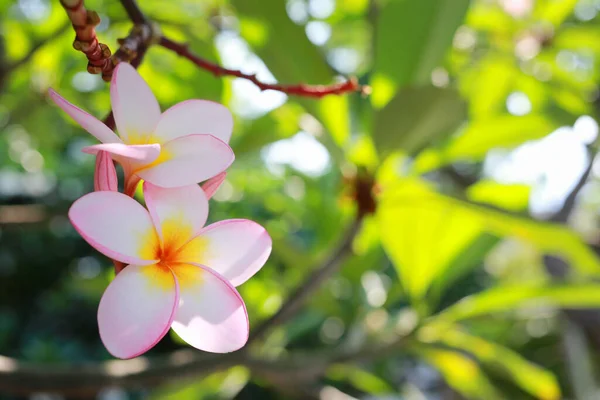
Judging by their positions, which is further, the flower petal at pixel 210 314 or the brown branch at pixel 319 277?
the brown branch at pixel 319 277

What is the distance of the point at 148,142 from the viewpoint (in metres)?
0.22

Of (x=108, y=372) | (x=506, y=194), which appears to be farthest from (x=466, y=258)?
(x=108, y=372)

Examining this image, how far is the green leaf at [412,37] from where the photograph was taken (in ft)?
1.98

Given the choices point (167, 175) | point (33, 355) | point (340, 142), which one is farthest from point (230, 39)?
point (33, 355)

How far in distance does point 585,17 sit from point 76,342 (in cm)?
205

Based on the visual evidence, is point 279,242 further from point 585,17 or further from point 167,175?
point 585,17

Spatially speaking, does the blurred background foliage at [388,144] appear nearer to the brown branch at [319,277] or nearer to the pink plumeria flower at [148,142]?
the brown branch at [319,277]

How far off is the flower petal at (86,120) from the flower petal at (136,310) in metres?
0.05

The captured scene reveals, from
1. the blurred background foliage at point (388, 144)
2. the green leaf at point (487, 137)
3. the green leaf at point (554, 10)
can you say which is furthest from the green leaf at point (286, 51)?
the green leaf at point (554, 10)

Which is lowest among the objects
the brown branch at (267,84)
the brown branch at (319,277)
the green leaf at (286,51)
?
the brown branch at (319,277)

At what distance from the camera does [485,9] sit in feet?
3.70

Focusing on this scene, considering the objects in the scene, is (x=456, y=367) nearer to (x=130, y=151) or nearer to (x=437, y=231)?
(x=437, y=231)

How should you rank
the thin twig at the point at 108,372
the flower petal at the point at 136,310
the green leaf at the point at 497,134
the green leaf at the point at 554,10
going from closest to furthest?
1. the flower petal at the point at 136,310
2. the thin twig at the point at 108,372
3. the green leaf at the point at 497,134
4. the green leaf at the point at 554,10

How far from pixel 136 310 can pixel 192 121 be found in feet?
0.28
